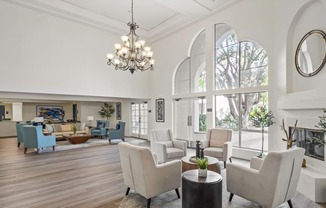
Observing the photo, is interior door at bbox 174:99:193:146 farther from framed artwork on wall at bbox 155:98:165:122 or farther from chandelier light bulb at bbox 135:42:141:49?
chandelier light bulb at bbox 135:42:141:49

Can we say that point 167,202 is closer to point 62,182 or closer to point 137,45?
point 62,182

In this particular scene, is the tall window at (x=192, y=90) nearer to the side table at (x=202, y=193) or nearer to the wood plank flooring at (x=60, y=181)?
the wood plank flooring at (x=60, y=181)

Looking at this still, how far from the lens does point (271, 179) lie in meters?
2.45

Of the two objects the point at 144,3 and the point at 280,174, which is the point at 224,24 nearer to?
the point at 144,3

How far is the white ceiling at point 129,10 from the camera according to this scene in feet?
20.0

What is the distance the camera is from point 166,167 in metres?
2.93

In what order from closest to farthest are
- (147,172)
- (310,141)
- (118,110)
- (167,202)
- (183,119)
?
(147,172) → (167,202) → (310,141) → (183,119) → (118,110)

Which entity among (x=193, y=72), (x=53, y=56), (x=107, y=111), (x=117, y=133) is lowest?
(x=117, y=133)

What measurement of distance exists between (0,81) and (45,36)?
2.01 metres

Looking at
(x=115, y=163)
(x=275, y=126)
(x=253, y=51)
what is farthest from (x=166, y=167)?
(x=253, y=51)

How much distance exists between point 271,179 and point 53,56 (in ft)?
23.5

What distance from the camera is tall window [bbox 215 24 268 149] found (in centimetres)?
545

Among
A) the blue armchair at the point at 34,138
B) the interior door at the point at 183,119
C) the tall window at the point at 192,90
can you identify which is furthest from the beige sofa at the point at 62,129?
the tall window at the point at 192,90

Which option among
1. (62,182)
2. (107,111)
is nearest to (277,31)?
(62,182)
